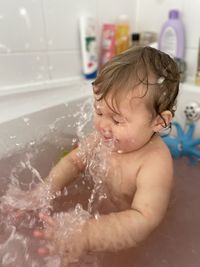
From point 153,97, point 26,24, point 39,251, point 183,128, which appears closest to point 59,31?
point 26,24

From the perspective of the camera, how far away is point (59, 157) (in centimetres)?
106

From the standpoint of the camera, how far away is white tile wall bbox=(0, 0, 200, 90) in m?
1.22

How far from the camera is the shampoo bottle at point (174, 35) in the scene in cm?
149

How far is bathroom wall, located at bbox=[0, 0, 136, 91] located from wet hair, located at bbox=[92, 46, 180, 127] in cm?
60

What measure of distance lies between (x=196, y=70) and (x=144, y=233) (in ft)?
3.22

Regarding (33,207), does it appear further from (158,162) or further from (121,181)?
(158,162)

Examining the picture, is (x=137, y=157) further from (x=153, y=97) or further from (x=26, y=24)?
(x=26, y=24)

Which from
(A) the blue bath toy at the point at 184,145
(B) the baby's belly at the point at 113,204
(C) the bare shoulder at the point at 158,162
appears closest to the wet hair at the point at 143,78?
(C) the bare shoulder at the point at 158,162

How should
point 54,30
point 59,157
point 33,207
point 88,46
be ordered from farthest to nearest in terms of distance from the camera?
point 88,46 → point 54,30 → point 59,157 → point 33,207

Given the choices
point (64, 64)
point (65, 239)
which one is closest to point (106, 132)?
point (65, 239)

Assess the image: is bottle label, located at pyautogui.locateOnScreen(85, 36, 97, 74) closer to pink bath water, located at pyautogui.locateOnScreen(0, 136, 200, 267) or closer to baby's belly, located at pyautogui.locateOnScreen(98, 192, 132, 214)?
pink bath water, located at pyautogui.locateOnScreen(0, 136, 200, 267)

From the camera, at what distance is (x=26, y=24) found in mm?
1255

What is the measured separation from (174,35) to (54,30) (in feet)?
1.85

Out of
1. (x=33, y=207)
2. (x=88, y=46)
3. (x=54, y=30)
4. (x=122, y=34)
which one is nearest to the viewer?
(x=33, y=207)
